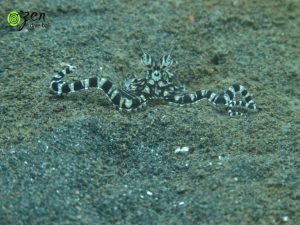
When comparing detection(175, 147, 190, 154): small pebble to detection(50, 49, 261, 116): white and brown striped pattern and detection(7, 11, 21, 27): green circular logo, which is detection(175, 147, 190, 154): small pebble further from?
detection(7, 11, 21, 27): green circular logo

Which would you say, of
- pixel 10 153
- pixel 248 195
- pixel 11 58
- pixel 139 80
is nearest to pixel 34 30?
pixel 11 58

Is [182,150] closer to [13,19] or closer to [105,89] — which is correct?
[105,89]

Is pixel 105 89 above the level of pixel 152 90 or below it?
above

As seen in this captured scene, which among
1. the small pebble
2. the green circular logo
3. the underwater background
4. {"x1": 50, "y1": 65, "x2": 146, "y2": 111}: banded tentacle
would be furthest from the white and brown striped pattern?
the green circular logo

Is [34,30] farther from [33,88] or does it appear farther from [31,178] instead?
[31,178]

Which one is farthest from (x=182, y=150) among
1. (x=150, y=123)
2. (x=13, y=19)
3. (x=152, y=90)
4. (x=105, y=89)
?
(x=13, y=19)

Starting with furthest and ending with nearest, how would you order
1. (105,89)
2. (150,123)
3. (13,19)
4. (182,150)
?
(13,19) < (105,89) < (150,123) < (182,150)

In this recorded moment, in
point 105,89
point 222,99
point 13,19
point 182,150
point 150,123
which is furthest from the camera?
point 13,19
